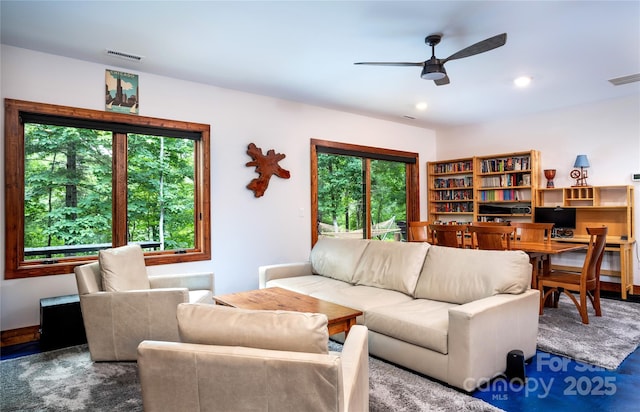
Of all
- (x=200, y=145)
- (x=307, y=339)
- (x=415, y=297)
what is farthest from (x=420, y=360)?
(x=200, y=145)

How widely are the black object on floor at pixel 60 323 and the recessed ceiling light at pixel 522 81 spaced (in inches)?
201

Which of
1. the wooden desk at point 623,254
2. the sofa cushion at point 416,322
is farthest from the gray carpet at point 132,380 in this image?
the wooden desk at point 623,254

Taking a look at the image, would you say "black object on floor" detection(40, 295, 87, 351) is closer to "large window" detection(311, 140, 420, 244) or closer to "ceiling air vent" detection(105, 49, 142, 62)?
"ceiling air vent" detection(105, 49, 142, 62)

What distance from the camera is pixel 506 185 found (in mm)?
6309

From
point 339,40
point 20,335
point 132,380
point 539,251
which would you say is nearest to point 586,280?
point 539,251

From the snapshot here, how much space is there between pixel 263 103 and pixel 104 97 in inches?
73.9

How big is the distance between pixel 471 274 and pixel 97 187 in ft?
12.3

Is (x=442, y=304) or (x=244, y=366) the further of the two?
(x=442, y=304)

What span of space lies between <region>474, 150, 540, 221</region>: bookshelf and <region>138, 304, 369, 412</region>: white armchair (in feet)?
18.6

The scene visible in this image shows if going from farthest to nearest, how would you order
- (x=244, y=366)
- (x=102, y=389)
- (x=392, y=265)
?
(x=392, y=265) → (x=102, y=389) → (x=244, y=366)

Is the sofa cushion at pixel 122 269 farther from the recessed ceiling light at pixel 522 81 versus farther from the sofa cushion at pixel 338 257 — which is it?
the recessed ceiling light at pixel 522 81

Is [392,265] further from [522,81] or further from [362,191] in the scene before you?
[362,191]

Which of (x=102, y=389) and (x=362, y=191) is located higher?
(x=362, y=191)

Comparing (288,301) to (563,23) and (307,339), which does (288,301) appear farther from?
(563,23)
